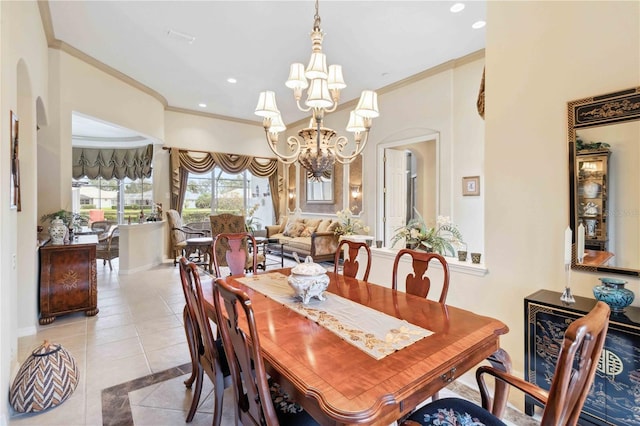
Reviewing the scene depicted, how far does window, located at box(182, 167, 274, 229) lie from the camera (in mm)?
7867

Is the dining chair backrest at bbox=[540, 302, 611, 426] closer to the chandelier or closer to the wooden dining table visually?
the wooden dining table

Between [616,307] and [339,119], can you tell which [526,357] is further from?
[339,119]

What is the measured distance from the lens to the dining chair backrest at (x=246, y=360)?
1045 mm

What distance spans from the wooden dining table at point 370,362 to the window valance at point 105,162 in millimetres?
8319

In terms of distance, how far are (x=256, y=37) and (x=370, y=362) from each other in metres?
4.29

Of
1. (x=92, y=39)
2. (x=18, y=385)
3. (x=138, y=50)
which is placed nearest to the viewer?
(x=18, y=385)

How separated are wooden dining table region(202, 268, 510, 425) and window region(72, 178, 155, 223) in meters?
8.35

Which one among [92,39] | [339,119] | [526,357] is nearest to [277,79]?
[339,119]

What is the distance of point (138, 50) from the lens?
4.45 m

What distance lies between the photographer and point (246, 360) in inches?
44.9

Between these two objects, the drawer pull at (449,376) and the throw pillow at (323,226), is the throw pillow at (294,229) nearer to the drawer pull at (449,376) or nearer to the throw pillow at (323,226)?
the throw pillow at (323,226)

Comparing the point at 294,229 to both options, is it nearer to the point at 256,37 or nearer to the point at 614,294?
the point at 256,37

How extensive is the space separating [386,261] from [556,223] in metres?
1.60

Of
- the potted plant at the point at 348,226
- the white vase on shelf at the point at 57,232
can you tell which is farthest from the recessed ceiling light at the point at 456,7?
the white vase on shelf at the point at 57,232
